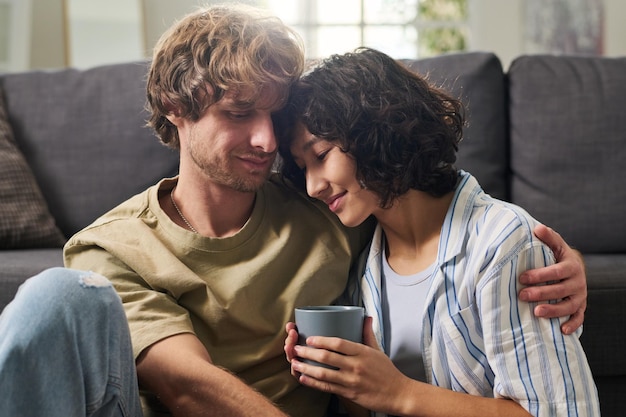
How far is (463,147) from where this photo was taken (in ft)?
7.16

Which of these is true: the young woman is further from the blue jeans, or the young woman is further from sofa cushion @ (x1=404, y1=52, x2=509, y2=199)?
sofa cushion @ (x1=404, y1=52, x2=509, y2=199)

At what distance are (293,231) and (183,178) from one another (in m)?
0.25

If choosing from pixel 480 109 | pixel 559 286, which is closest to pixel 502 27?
pixel 480 109

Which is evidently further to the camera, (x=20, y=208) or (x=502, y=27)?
(x=502, y=27)

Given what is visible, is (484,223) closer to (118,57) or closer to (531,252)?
(531,252)

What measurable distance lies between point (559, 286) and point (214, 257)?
585 millimetres

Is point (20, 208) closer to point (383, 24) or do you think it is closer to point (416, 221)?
point (416, 221)

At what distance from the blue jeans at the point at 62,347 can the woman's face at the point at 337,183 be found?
0.43 meters

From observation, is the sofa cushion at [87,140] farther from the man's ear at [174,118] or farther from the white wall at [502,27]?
the white wall at [502,27]

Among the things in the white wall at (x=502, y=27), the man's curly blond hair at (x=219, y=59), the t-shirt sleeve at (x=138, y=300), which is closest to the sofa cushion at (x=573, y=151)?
the man's curly blond hair at (x=219, y=59)

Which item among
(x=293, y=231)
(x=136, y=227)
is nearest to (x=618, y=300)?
(x=293, y=231)

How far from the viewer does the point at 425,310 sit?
4.40 feet

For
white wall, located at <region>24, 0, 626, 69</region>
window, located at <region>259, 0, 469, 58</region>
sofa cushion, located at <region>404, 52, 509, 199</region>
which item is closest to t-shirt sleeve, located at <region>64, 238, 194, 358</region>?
sofa cushion, located at <region>404, 52, 509, 199</region>

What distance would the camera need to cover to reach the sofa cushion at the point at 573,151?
6.98ft
